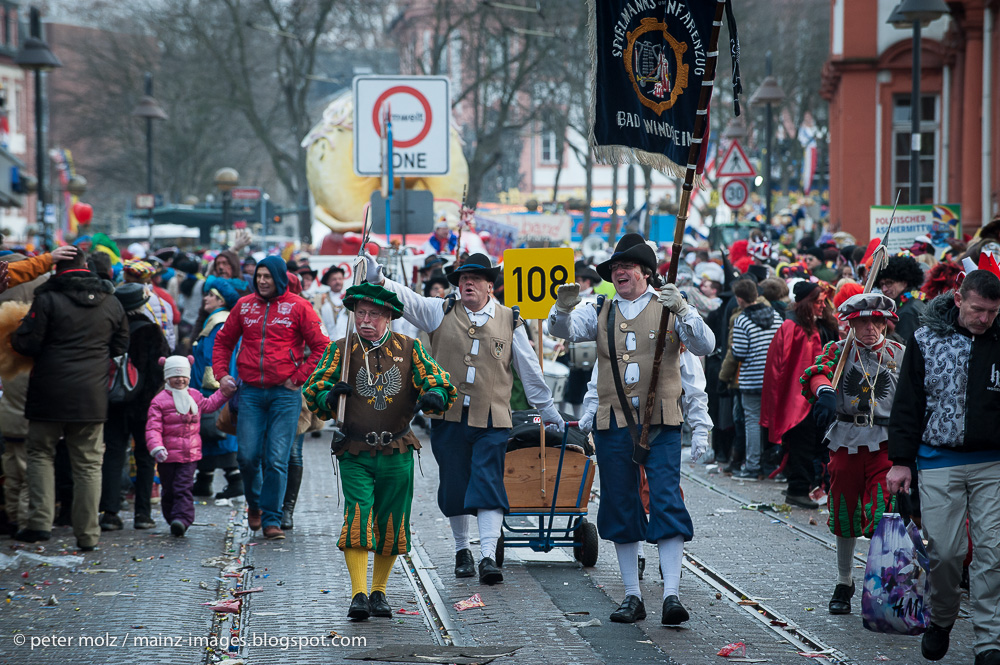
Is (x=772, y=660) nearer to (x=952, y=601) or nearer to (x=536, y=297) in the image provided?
(x=952, y=601)

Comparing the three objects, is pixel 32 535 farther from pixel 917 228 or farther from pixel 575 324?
pixel 917 228

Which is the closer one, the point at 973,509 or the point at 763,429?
the point at 973,509

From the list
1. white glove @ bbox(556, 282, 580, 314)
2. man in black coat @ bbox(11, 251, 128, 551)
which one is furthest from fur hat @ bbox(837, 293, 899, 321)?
man in black coat @ bbox(11, 251, 128, 551)

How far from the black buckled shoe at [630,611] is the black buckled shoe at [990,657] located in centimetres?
185

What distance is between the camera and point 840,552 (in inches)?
288

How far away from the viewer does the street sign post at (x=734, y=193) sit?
21.9 metres

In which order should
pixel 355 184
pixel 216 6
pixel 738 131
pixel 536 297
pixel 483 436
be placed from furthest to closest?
pixel 216 6 → pixel 738 131 → pixel 355 184 → pixel 536 297 → pixel 483 436

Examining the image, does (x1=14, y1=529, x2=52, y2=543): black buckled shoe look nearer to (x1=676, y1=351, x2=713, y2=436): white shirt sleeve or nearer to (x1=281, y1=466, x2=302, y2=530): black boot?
(x1=281, y1=466, x2=302, y2=530): black boot

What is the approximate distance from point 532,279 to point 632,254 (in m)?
2.32

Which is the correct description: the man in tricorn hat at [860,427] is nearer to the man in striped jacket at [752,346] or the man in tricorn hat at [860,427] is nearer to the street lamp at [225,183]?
the man in striped jacket at [752,346]

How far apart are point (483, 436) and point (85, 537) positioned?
9.77ft

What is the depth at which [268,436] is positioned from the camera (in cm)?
927

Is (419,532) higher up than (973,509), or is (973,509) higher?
(973,509)

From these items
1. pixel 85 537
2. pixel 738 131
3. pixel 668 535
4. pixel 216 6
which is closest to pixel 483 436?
pixel 668 535
